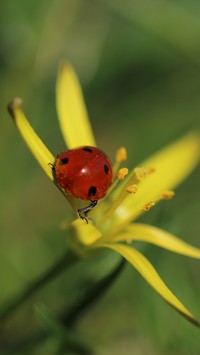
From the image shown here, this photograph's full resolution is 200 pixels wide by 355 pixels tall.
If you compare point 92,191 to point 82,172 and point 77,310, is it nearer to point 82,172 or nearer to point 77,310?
point 82,172

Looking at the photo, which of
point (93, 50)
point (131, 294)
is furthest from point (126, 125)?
point (131, 294)

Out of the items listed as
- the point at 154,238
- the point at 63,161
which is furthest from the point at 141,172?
the point at 63,161

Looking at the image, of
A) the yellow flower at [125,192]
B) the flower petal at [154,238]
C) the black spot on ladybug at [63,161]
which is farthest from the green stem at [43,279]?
the black spot on ladybug at [63,161]

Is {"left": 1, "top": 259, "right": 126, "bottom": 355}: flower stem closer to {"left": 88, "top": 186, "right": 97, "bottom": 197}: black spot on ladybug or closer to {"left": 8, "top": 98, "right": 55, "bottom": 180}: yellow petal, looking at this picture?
{"left": 88, "top": 186, "right": 97, "bottom": 197}: black spot on ladybug

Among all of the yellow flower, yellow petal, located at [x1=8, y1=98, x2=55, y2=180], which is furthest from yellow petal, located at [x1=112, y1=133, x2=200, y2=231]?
yellow petal, located at [x1=8, y1=98, x2=55, y2=180]

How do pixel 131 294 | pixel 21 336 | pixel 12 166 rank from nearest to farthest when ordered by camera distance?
pixel 21 336
pixel 131 294
pixel 12 166

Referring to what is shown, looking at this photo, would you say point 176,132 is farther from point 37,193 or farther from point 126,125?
point 37,193
